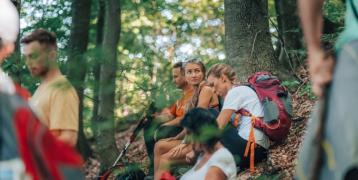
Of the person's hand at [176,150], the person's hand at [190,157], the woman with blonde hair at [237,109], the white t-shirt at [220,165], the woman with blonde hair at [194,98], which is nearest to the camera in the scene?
the white t-shirt at [220,165]

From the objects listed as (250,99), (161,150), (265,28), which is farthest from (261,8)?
(161,150)

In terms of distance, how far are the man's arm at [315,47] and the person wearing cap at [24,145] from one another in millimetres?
1052

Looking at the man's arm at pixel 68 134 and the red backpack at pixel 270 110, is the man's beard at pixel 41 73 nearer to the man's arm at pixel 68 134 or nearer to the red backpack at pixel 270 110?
the man's arm at pixel 68 134

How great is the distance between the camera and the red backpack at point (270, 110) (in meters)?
7.36

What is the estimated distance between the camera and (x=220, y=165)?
5418 mm

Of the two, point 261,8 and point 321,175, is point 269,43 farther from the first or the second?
point 321,175

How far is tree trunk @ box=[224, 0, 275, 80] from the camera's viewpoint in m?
8.94

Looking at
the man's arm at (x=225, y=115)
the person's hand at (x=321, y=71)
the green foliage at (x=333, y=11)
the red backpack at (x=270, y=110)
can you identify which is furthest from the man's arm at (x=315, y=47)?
the green foliage at (x=333, y=11)

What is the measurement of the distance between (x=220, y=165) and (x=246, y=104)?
6.79 ft

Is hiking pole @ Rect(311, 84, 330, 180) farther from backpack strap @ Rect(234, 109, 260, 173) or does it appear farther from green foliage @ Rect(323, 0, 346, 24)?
green foliage @ Rect(323, 0, 346, 24)

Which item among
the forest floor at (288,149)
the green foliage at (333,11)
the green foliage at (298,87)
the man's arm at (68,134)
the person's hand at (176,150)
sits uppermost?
the green foliage at (333,11)

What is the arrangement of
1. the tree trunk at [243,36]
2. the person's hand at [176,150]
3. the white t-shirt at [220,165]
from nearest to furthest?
the white t-shirt at [220,165], the person's hand at [176,150], the tree trunk at [243,36]

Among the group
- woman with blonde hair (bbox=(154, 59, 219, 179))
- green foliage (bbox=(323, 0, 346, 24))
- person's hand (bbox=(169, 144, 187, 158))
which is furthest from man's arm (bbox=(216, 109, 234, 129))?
green foliage (bbox=(323, 0, 346, 24))

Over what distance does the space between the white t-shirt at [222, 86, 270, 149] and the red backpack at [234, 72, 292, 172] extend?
40 millimetres
